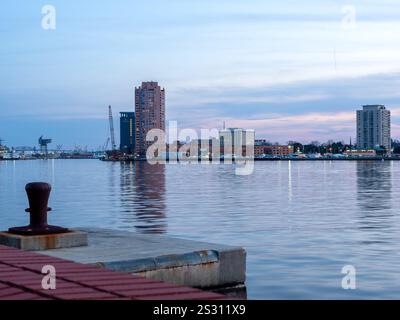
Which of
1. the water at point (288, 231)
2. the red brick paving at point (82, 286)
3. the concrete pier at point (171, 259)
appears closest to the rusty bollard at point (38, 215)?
the concrete pier at point (171, 259)

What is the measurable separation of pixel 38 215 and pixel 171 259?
125 inches

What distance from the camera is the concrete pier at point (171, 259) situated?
11445 mm

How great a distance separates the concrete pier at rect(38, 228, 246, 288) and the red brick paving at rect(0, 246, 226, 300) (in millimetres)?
1540

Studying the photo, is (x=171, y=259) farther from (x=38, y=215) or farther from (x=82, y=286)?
(x=82, y=286)

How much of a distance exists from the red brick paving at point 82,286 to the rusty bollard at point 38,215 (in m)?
3.13

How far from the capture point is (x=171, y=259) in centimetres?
1183

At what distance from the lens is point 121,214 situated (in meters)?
44.0

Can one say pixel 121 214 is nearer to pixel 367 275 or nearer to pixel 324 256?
pixel 324 256

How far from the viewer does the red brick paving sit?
7352 mm

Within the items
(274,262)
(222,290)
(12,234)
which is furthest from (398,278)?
(12,234)

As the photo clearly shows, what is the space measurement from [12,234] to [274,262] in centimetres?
1084
